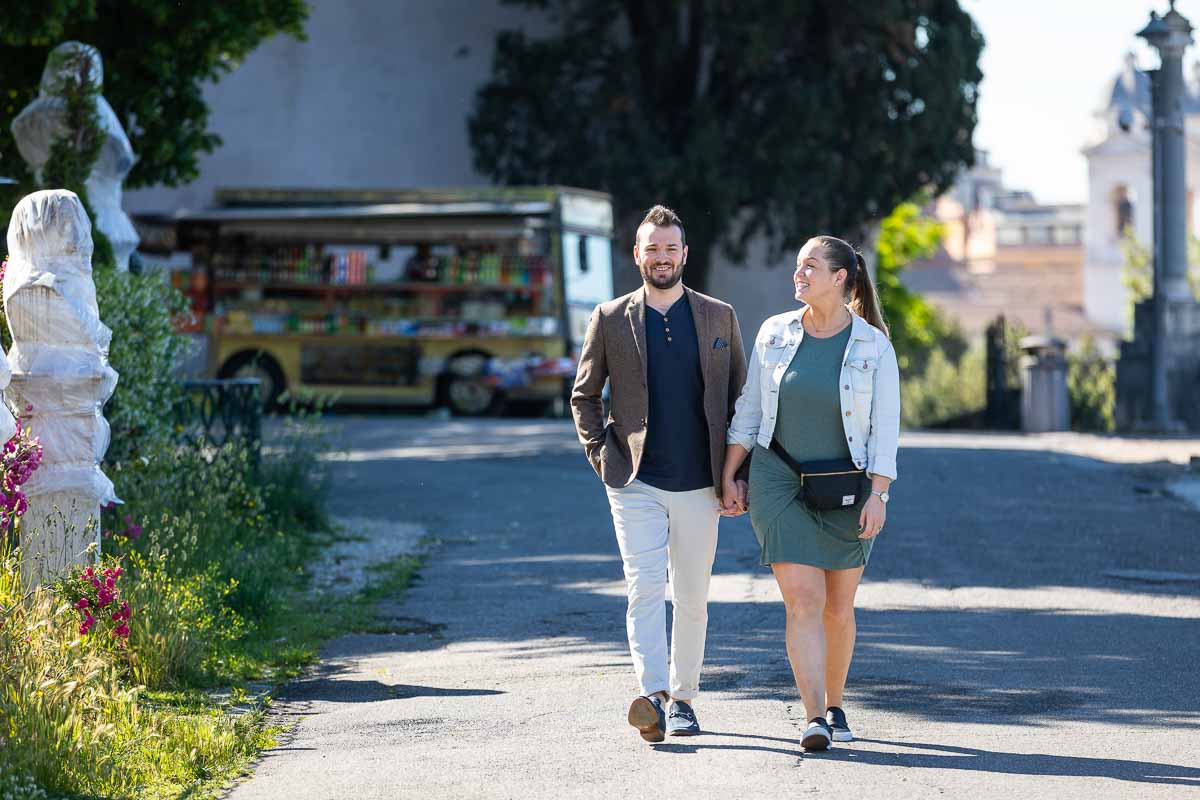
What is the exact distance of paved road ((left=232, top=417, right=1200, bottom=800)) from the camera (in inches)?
230

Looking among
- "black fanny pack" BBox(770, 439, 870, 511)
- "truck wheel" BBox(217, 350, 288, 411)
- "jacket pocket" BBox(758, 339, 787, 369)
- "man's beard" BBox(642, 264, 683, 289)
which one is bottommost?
"black fanny pack" BBox(770, 439, 870, 511)

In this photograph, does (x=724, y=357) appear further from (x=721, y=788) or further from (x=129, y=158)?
(x=129, y=158)

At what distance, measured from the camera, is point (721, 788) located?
564 centimetres

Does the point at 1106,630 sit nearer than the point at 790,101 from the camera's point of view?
Yes

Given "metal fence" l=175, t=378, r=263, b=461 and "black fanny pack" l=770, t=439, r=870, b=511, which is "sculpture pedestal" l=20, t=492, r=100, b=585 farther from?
"metal fence" l=175, t=378, r=263, b=461

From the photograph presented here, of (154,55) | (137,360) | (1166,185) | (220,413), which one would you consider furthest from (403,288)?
(137,360)

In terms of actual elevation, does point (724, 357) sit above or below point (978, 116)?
below

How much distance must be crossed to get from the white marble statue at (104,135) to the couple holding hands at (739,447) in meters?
5.90

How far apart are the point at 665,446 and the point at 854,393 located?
698 millimetres

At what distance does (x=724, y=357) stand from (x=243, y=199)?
21647 mm

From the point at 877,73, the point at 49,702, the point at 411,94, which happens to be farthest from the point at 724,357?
the point at 411,94

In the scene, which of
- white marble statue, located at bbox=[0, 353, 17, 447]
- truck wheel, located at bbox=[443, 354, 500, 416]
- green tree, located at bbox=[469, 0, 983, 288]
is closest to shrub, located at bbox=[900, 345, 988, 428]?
green tree, located at bbox=[469, 0, 983, 288]

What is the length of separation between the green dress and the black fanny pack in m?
0.03

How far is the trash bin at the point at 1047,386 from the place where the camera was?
2344cm
